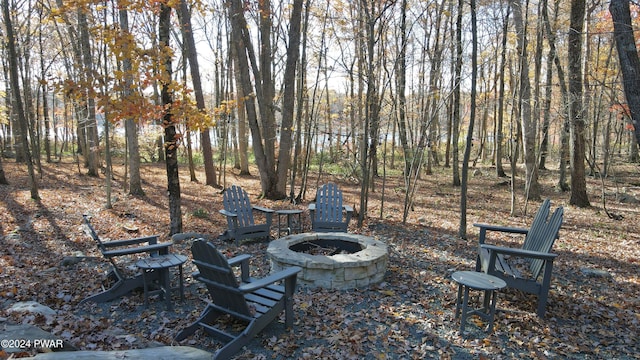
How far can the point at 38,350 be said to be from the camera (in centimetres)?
237

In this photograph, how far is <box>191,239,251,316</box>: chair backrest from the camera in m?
2.90

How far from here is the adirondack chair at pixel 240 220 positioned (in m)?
6.00

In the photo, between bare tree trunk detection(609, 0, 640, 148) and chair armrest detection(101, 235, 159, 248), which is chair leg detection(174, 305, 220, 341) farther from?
bare tree trunk detection(609, 0, 640, 148)

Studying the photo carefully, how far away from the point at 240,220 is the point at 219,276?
3.24m

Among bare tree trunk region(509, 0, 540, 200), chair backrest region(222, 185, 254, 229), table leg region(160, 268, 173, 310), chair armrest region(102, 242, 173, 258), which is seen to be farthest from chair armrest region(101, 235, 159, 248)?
bare tree trunk region(509, 0, 540, 200)

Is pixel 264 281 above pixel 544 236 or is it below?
below

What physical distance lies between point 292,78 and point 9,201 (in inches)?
272

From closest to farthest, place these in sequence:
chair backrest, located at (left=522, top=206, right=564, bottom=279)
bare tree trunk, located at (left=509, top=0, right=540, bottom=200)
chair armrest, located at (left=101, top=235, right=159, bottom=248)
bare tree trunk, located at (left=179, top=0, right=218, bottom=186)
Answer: chair backrest, located at (left=522, top=206, right=564, bottom=279), chair armrest, located at (left=101, top=235, right=159, bottom=248), bare tree trunk, located at (left=509, top=0, right=540, bottom=200), bare tree trunk, located at (left=179, top=0, right=218, bottom=186)

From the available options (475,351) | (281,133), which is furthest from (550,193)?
(475,351)

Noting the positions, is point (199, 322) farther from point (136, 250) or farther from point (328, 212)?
point (328, 212)

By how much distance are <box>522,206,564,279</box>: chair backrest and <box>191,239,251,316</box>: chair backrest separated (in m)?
2.99

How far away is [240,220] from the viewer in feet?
20.3

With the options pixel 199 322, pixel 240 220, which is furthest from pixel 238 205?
pixel 199 322

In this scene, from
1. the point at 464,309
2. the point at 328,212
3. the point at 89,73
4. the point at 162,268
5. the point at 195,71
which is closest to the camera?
the point at 464,309
